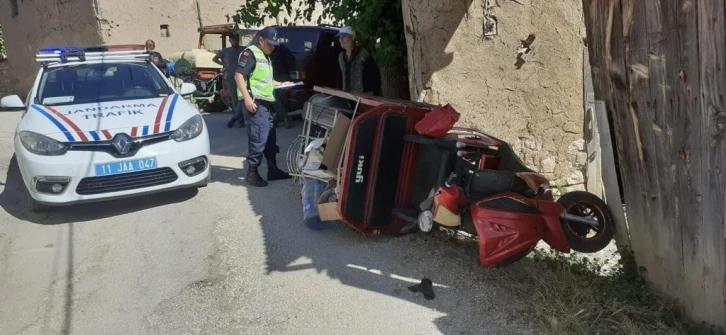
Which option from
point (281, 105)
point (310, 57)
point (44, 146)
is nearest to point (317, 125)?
point (44, 146)

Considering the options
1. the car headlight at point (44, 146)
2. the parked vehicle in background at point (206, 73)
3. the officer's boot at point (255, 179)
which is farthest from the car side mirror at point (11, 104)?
the parked vehicle in background at point (206, 73)

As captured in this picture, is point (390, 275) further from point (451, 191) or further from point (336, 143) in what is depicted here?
point (336, 143)

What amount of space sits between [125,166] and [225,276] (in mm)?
1787

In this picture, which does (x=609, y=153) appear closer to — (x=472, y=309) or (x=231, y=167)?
(x=472, y=309)

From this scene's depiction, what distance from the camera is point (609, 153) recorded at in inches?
139

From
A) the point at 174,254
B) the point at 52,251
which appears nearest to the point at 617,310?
the point at 174,254

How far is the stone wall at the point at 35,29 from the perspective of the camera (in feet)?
50.8

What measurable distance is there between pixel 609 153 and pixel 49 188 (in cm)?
461

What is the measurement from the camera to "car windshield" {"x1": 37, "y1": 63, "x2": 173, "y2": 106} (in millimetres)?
5934

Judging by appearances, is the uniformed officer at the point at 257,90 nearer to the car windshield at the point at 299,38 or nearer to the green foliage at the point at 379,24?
the green foliage at the point at 379,24

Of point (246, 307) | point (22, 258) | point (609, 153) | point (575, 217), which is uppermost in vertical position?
point (609, 153)

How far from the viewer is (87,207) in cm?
575

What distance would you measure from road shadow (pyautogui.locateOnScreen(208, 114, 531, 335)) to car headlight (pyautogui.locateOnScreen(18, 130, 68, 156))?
1876 mm

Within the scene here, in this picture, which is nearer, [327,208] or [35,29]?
[327,208]
